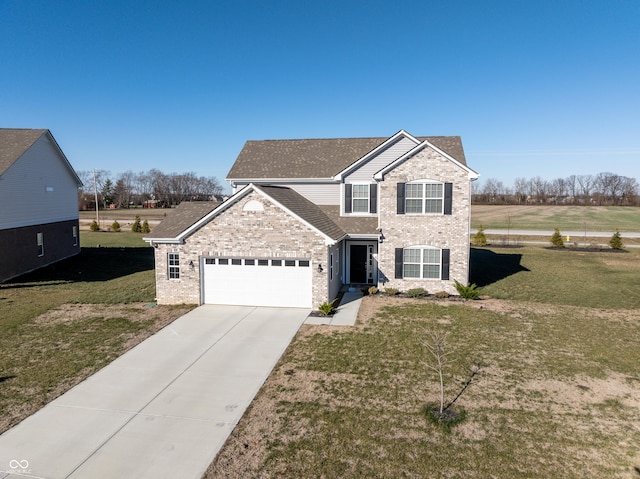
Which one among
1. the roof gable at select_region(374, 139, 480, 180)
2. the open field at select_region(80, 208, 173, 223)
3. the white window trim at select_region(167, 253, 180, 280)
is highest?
the roof gable at select_region(374, 139, 480, 180)

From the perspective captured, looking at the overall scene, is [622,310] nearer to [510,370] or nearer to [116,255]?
[510,370]

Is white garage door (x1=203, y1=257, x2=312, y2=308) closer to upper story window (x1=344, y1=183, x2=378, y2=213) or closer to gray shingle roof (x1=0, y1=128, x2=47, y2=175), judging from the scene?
upper story window (x1=344, y1=183, x2=378, y2=213)

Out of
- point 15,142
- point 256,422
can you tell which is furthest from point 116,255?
point 256,422

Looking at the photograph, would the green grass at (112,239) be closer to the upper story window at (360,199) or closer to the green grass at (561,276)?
the upper story window at (360,199)

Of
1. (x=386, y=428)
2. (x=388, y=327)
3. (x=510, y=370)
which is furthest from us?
(x=388, y=327)

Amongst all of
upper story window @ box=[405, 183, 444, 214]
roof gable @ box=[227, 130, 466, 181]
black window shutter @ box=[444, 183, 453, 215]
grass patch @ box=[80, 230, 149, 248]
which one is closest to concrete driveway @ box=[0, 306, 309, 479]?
upper story window @ box=[405, 183, 444, 214]

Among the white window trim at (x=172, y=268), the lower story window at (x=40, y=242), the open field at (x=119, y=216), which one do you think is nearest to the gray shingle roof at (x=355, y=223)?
the white window trim at (x=172, y=268)
